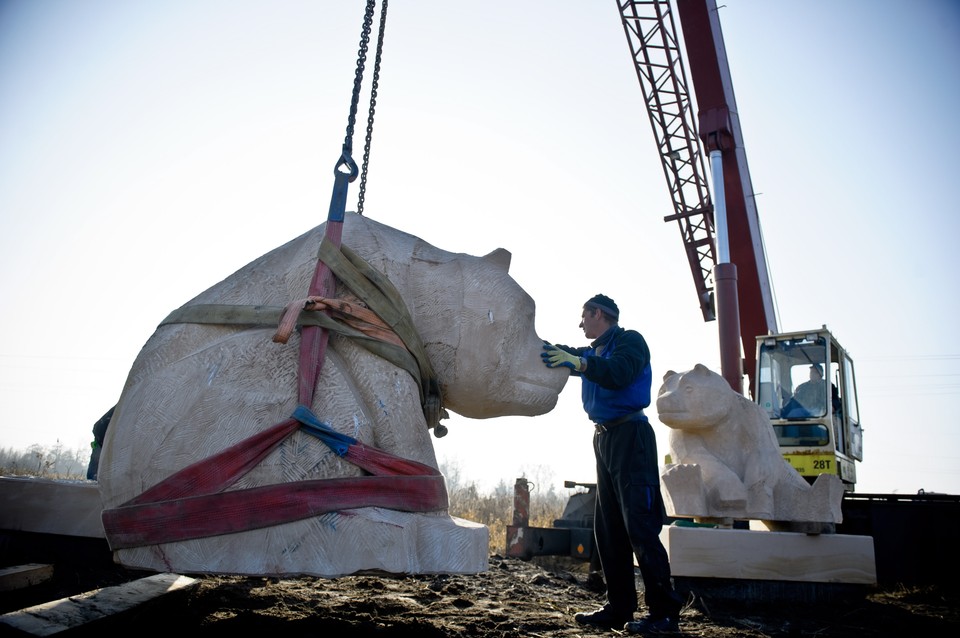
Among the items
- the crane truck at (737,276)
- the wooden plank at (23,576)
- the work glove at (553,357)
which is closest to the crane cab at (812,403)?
the crane truck at (737,276)

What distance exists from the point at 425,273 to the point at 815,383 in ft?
21.0

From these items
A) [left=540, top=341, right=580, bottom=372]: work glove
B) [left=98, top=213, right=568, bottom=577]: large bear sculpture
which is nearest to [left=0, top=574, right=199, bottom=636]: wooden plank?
[left=98, top=213, right=568, bottom=577]: large bear sculpture

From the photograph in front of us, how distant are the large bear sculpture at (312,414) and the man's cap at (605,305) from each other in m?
1.19

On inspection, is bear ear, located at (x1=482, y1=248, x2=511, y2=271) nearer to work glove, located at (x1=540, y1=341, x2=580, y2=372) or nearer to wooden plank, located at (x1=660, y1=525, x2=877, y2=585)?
work glove, located at (x1=540, y1=341, x2=580, y2=372)

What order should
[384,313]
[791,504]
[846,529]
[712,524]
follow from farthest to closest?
1. [846,529]
2. [712,524]
3. [791,504]
4. [384,313]

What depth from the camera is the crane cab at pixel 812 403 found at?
688cm

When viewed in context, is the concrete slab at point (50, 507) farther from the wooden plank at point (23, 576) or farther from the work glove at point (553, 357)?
the work glove at point (553, 357)

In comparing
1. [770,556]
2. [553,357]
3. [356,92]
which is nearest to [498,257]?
[553,357]

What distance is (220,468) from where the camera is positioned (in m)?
1.73

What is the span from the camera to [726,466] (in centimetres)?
444

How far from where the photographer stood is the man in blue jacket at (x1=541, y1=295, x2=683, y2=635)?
9.68 ft

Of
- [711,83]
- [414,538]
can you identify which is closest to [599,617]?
[414,538]

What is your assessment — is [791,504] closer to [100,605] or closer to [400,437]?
[400,437]

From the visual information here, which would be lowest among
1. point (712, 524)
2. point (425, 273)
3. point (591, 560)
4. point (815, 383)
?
point (591, 560)
